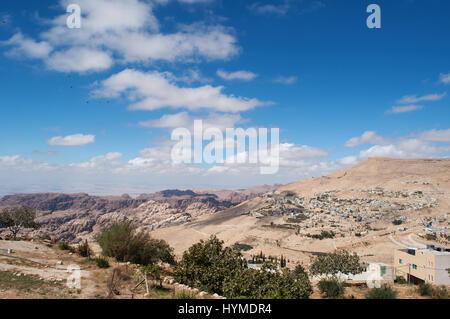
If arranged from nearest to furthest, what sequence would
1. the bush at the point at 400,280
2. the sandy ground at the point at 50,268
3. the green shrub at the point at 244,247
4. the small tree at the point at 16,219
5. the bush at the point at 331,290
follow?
the sandy ground at the point at 50,268, the bush at the point at 331,290, the bush at the point at 400,280, the small tree at the point at 16,219, the green shrub at the point at 244,247

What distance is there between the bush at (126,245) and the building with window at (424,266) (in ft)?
96.1

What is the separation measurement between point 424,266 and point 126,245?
105ft

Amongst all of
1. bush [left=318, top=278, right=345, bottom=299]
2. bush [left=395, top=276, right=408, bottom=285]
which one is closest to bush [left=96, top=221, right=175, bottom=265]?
bush [left=318, top=278, right=345, bottom=299]

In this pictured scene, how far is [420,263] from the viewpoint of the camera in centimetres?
3138

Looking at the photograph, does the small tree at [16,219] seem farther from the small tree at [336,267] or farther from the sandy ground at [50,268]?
the small tree at [336,267]

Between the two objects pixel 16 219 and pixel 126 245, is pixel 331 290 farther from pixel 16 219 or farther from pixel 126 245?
pixel 16 219

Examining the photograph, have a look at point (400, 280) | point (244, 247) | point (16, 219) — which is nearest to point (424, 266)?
point (400, 280)

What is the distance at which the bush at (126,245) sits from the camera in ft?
75.4

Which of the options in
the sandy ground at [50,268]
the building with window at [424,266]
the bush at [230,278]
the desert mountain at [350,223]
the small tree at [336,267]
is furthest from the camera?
the desert mountain at [350,223]

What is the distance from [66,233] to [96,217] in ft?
127

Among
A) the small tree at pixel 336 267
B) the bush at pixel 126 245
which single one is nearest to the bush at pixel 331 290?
the small tree at pixel 336 267

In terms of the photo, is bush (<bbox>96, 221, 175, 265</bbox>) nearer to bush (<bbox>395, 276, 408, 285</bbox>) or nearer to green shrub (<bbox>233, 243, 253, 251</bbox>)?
bush (<bbox>395, 276, 408, 285</bbox>)
